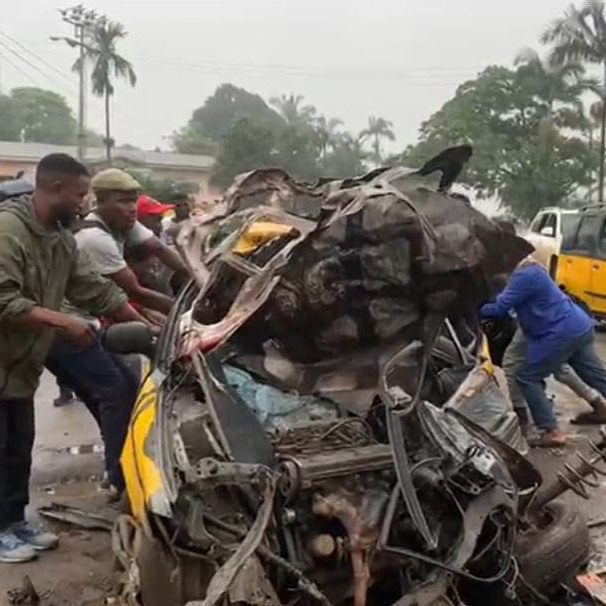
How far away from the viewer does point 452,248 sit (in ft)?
14.6

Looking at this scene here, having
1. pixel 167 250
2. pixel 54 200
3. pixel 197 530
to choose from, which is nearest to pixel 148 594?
pixel 197 530

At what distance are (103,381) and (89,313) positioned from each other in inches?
15.2

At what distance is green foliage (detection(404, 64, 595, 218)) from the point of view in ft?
110

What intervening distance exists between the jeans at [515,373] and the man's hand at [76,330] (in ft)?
12.2

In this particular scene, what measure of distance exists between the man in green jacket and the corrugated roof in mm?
46036

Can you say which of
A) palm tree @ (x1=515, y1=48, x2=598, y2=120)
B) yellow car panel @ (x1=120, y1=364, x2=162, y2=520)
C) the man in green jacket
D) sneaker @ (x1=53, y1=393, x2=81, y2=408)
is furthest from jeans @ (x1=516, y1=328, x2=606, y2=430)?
palm tree @ (x1=515, y1=48, x2=598, y2=120)

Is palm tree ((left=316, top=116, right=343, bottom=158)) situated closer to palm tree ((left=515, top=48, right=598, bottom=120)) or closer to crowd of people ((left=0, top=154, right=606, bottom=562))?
palm tree ((left=515, top=48, right=598, bottom=120))

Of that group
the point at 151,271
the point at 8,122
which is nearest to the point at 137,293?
the point at 151,271

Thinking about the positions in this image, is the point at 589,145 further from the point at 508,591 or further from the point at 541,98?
the point at 508,591

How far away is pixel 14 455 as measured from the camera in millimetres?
4895

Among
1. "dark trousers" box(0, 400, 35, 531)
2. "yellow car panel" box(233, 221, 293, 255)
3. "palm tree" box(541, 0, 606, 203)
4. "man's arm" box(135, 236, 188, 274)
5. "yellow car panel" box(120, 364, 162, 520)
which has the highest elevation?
"palm tree" box(541, 0, 606, 203)

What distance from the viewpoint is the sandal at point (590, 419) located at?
7.88 meters

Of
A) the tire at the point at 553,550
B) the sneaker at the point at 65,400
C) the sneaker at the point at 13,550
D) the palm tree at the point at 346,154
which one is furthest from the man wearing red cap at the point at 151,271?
the palm tree at the point at 346,154

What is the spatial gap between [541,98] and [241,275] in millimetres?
34046
